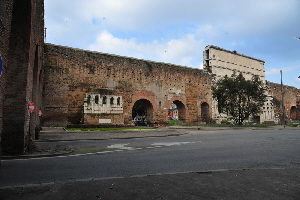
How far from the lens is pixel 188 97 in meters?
27.2

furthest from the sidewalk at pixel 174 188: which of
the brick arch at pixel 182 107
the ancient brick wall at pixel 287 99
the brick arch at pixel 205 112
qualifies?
the ancient brick wall at pixel 287 99

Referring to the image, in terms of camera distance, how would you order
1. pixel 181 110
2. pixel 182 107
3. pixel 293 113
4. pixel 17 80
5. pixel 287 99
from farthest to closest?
1. pixel 293 113
2. pixel 287 99
3. pixel 181 110
4. pixel 182 107
5. pixel 17 80

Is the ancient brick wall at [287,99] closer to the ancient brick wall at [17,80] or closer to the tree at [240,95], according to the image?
the tree at [240,95]

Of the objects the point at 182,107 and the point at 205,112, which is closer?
the point at 182,107

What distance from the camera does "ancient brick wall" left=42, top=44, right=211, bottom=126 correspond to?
62.8ft

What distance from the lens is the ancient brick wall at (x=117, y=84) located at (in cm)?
1914

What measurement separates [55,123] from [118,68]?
791cm

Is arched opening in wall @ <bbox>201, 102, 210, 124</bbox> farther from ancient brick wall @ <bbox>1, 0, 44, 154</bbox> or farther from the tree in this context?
ancient brick wall @ <bbox>1, 0, 44, 154</bbox>

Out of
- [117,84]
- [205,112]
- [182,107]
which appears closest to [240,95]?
[205,112]

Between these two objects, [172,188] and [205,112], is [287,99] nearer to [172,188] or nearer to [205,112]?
[205,112]

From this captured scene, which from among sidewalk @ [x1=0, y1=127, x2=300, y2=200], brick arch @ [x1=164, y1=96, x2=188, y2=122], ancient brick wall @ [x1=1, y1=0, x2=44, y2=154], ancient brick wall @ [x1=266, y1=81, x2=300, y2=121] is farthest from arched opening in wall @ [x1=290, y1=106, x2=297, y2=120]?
ancient brick wall @ [x1=1, y1=0, x2=44, y2=154]

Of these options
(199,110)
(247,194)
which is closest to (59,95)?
(199,110)

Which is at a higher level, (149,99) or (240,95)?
(240,95)

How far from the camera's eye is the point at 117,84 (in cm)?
2239
